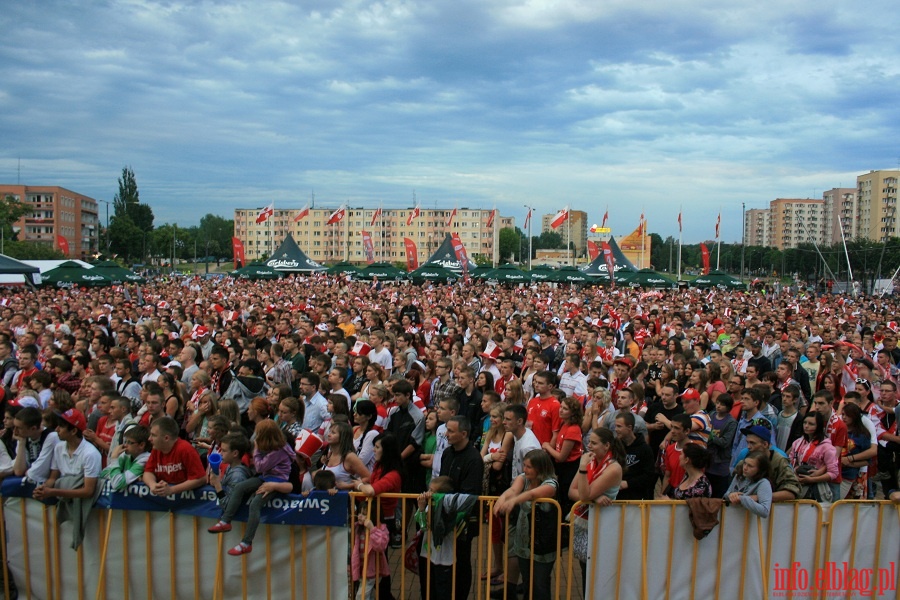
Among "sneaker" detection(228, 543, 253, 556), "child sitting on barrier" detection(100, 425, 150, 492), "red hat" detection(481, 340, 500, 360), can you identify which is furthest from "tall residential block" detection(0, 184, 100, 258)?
"sneaker" detection(228, 543, 253, 556)

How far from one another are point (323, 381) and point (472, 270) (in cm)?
2932

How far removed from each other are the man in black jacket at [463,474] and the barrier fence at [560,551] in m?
0.13

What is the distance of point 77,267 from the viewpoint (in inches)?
1088

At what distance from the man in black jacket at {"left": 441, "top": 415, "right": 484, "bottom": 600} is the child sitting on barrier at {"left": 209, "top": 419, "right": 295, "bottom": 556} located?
3.85ft

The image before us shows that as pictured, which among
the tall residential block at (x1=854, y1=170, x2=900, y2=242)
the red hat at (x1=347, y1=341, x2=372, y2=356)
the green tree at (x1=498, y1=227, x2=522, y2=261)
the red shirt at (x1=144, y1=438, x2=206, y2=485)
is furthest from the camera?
the green tree at (x1=498, y1=227, x2=522, y2=261)

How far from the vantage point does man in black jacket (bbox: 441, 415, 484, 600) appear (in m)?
5.04

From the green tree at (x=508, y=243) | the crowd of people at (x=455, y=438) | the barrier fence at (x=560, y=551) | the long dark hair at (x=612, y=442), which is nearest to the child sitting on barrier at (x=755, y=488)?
the crowd of people at (x=455, y=438)

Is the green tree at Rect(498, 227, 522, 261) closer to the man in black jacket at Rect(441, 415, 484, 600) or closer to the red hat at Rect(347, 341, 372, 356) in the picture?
the red hat at Rect(347, 341, 372, 356)

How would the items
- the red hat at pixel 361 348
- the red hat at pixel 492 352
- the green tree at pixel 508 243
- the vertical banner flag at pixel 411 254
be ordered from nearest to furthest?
the red hat at pixel 492 352 → the red hat at pixel 361 348 → the vertical banner flag at pixel 411 254 → the green tree at pixel 508 243

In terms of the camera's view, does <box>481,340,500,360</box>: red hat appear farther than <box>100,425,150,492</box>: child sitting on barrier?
Yes

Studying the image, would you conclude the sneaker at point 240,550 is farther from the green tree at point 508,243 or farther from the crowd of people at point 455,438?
the green tree at point 508,243

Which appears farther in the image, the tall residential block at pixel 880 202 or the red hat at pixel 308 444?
the tall residential block at pixel 880 202

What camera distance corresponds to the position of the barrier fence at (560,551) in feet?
15.5

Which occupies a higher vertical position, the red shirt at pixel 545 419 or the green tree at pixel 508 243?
the green tree at pixel 508 243
